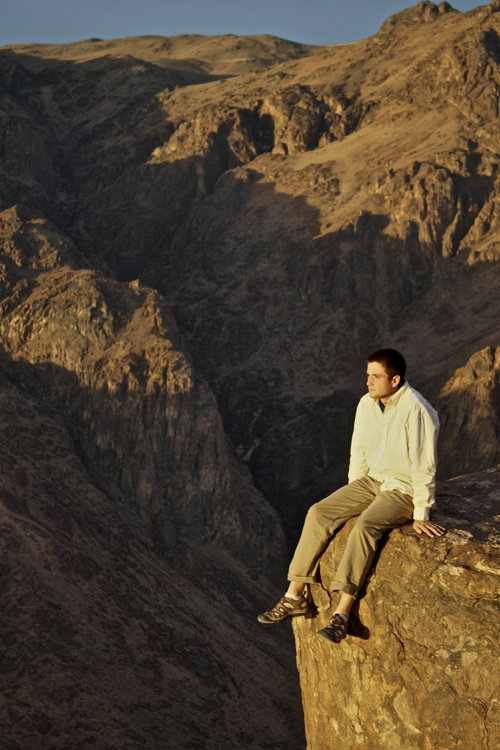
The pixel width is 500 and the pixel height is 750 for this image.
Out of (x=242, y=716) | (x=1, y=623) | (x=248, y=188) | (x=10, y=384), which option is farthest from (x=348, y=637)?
(x=248, y=188)

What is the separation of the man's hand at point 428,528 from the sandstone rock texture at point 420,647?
0.06m

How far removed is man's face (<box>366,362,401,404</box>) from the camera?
749cm

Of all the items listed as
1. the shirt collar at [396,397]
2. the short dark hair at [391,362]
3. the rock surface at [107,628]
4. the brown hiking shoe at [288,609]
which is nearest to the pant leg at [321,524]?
the brown hiking shoe at [288,609]

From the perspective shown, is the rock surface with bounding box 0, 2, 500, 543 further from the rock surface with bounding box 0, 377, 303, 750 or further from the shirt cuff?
the shirt cuff

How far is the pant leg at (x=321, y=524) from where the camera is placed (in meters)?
7.59

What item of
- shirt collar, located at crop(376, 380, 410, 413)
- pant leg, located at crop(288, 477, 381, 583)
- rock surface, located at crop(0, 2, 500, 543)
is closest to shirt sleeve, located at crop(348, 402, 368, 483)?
pant leg, located at crop(288, 477, 381, 583)

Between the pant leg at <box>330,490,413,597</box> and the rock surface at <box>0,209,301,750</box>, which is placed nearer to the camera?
the pant leg at <box>330,490,413,597</box>

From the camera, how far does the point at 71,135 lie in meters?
59.7

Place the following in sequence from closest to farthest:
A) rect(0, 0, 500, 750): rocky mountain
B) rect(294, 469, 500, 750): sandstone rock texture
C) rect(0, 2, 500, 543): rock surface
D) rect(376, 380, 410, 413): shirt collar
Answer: rect(294, 469, 500, 750): sandstone rock texture < rect(376, 380, 410, 413): shirt collar < rect(0, 0, 500, 750): rocky mountain < rect(0, 2, 500, 543): rock surface

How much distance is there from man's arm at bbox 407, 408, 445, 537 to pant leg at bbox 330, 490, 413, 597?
14cm

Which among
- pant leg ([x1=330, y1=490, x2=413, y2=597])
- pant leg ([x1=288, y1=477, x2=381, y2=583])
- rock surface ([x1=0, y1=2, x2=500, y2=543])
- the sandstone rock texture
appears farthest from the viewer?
rock surface ([x1=0, y1=2, x2=500, y2=543])

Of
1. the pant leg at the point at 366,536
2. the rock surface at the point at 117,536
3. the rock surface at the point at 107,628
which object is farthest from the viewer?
the rock surface at the point at 117,536

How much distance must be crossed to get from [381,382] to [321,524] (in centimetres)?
126

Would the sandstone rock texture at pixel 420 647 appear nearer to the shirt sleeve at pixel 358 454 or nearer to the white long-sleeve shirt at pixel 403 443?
the white long-sleeve shirt at pixel 403 443
